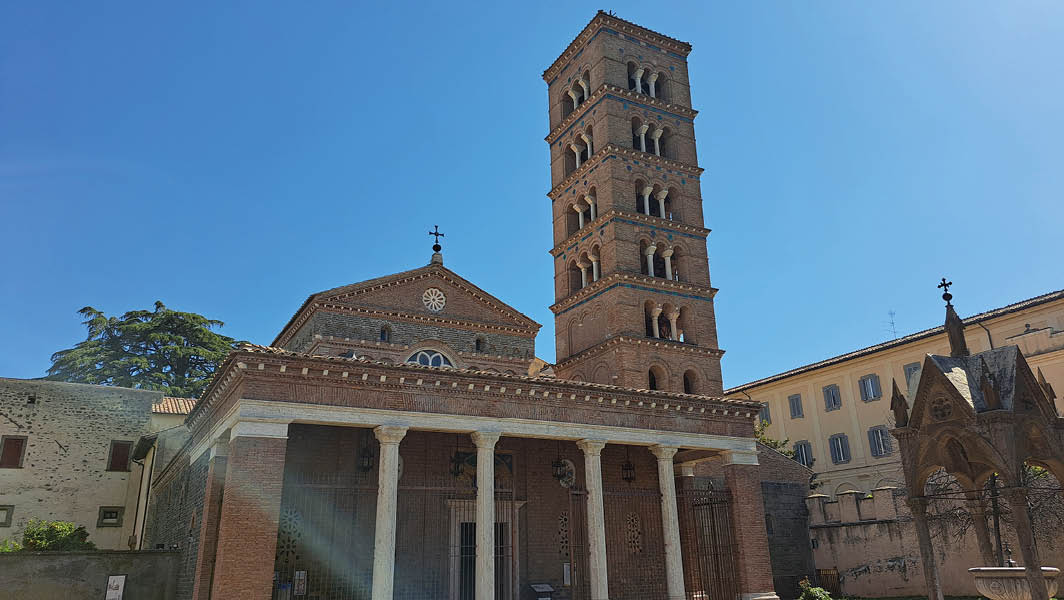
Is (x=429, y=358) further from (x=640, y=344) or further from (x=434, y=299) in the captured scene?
(x=640, y=344)

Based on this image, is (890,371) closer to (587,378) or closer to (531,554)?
(587,378)

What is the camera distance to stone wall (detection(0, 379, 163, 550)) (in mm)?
25797

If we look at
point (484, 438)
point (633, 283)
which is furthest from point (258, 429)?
point (633, 283)

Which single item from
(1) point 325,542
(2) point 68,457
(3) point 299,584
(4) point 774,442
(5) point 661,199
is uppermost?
(5) point 661,199

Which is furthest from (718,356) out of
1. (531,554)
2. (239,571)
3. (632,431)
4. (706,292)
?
(239,571)

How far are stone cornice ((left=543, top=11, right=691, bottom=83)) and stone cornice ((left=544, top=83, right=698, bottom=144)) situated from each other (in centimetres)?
248

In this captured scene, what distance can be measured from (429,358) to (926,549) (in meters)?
13.7

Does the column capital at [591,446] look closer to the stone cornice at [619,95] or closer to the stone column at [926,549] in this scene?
the stone column at [926,549]

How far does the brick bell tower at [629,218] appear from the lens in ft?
79.3

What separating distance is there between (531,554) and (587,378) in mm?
7314

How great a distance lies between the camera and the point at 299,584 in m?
15.8

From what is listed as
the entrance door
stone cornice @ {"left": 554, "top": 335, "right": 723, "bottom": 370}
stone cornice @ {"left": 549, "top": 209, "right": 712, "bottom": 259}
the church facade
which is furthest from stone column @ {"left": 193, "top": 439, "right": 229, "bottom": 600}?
stone cornice @ {"left": 549, "top": 209, "right": 712, "bottom": 259}

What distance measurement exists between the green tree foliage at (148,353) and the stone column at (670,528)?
2875 centimetres

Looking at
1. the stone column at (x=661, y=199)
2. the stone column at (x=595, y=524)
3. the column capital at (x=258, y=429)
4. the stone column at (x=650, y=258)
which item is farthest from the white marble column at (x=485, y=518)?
the stone column at (x=661, y=199)
